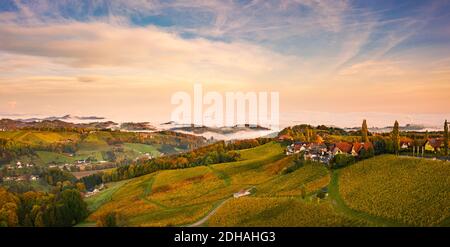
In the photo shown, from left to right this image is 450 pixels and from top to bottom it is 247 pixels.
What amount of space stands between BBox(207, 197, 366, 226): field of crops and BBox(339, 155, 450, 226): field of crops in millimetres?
1739

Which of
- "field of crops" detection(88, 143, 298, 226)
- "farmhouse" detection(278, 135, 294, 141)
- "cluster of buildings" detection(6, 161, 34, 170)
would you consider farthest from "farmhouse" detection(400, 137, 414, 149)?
"cluster of buildings" detection(6, 161, 34, 170)

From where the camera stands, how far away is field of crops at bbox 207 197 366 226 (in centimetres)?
1925

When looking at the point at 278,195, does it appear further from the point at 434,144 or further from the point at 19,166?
the point at 19,166

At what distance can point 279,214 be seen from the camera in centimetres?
2162

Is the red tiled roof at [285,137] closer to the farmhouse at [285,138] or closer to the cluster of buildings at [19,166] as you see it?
the farmhouse at [285,138]

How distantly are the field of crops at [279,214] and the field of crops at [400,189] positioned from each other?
1739mm

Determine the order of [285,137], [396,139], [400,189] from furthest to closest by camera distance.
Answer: [285,137] < [396,139] < [400,189]

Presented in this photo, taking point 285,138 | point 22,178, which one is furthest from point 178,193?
point 22,178

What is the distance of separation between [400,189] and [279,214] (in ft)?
23.5

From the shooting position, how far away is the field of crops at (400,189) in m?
18.0

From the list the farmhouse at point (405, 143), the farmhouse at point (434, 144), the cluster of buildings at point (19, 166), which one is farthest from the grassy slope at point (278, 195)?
the cluster of buildings at point (19, 166)

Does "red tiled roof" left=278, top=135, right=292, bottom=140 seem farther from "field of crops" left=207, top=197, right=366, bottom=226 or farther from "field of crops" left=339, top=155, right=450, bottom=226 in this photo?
"field of crops" left=207, top=197, right=366, bottom=226
